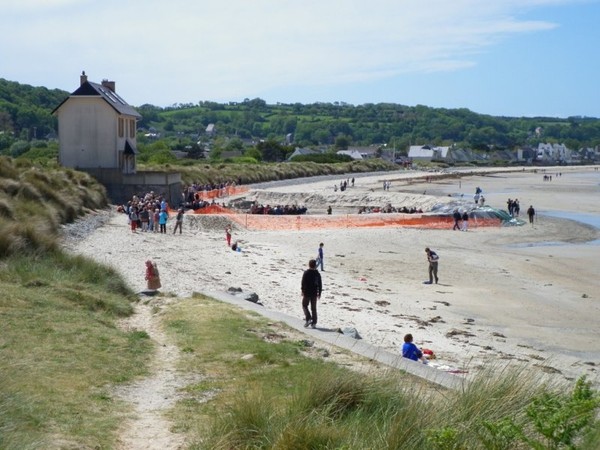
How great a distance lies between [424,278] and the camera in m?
24.5

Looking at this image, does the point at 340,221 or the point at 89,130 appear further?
the point at 340,221

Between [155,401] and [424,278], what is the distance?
677 inches

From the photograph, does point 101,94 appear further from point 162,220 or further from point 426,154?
point 426,154

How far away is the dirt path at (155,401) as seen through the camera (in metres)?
6.83

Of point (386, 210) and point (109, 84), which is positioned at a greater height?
point (109, 84)

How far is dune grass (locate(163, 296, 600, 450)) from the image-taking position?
489 cm

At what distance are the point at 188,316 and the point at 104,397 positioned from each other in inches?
201

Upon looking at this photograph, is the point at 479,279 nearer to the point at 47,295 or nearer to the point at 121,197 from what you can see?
the point at 47,295

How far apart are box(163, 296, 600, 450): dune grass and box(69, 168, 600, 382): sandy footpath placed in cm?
270

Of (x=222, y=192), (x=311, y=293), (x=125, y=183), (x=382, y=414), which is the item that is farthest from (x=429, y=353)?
(x=222, y=192)

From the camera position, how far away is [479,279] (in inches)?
969

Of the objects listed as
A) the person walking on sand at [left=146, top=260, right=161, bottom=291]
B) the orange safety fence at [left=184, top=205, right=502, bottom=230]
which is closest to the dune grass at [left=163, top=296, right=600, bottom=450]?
the person walking on sand at [left=146, top=260, right=161, bottom=291]

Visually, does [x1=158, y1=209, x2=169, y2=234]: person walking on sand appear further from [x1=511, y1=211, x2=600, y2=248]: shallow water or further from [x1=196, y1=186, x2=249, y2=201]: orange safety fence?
[x1=196, y1=186, x2=249, y2=201]: orange safety fence

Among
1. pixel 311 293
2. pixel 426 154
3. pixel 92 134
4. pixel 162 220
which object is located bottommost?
pixel 311 293
